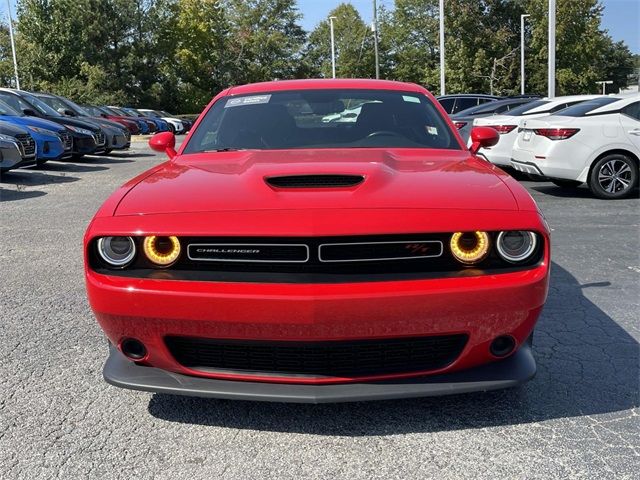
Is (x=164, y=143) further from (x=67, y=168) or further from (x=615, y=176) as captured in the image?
(x=67, y=168)

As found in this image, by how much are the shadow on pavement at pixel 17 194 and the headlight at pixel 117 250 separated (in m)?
7.97

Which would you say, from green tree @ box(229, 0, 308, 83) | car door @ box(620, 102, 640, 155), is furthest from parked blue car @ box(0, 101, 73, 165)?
green tree @ box(229, 0, 308, 83)

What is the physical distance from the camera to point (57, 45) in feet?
147

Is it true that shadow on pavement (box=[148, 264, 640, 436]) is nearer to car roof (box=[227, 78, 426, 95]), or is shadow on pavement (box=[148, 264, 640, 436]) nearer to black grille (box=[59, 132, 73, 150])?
car roof (box=[227, 78, 426, 95])

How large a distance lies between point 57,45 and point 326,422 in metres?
48.0

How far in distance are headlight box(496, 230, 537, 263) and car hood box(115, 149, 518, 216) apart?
0.11 meters

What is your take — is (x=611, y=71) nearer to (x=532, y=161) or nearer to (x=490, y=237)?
(x=532, y=161)

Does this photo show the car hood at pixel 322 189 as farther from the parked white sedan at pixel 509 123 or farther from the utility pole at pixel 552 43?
the utility pole at pixel 552 43

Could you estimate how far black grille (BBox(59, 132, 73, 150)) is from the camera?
13477 mm

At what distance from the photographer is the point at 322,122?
389 centimetres

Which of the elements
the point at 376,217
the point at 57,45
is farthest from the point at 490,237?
the point at 57,45

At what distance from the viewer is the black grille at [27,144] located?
11359mm

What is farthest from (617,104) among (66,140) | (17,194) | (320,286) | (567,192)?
(66,140)

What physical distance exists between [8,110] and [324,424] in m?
13.1
